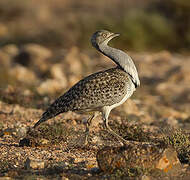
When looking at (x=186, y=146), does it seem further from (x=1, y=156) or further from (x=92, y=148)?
(x=1, y=156)

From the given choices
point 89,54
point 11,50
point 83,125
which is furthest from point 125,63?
point 11,50

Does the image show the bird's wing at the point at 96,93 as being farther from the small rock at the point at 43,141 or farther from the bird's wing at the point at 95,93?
Result: the small rock at the point at 43,141

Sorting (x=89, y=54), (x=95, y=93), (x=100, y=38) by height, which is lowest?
Result: (x=89, y=54)

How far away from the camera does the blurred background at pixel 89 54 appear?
11508mm

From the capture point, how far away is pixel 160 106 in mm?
11727

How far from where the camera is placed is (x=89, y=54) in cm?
1836

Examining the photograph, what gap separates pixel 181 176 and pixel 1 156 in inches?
94.3

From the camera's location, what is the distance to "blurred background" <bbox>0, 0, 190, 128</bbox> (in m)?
11.5

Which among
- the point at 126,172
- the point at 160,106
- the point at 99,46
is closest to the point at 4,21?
the point at 160,106

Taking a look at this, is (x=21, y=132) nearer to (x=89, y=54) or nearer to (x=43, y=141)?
(x=43, y=141)

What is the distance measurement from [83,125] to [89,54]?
9998 mm

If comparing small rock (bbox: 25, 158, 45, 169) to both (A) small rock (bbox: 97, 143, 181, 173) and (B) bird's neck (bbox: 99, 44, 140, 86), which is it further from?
(B) bird's neck (bbox: 99, 44, 140, 86)

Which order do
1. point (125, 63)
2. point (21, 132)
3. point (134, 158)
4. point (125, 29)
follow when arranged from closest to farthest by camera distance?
point (134, 158)
point (125, 63)
point (21, 132)
point (125, 29)

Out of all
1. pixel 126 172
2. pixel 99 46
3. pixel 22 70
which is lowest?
pixel 22 70
